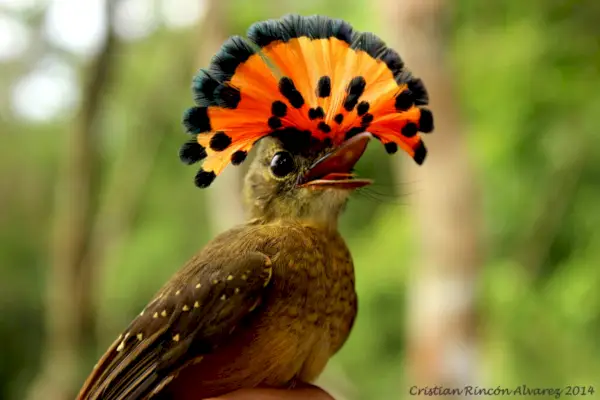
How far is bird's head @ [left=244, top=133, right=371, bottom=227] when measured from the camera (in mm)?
1084

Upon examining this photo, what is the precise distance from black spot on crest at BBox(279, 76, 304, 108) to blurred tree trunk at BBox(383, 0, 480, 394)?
57.5 inches

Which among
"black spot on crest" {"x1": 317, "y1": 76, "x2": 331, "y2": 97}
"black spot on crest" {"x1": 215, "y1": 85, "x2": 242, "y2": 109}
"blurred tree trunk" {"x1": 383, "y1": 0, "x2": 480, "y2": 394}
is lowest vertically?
"blurred tree trunk" {"x1": 383, "y1": 0, "x2": 480, "y2": 394}

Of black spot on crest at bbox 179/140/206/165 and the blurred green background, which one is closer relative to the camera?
black spot on crest at bbox 179/140/206/165

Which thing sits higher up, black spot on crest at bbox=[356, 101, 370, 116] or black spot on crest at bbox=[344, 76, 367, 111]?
black spot on crest at bbox=[344, 76, 367, 111]

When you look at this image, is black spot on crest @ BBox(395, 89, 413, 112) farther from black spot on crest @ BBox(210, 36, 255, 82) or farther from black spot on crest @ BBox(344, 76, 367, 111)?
black spot on crest @ BBox(210, 36, 255, 82)

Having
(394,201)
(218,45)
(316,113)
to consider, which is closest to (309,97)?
(316,113)

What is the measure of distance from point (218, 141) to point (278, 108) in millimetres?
125

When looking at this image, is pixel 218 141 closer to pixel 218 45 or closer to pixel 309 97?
pixel 309 97

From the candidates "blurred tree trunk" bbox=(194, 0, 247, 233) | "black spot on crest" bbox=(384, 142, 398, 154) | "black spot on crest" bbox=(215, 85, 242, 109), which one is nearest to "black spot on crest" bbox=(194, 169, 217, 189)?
"black spot on crest" bbox=(215, 85, 242, 109)

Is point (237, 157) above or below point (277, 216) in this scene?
above

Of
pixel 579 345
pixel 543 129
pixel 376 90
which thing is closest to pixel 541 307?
pixel 579 345

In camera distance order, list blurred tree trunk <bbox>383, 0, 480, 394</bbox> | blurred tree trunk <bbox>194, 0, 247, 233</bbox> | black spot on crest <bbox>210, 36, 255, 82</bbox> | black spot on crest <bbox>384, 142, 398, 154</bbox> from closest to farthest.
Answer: black spot on crest <bbox>210, 36, 255, 82</bbox>
black spot on crest <bbox>384, 142, 398, 154</bbox>
blurred tree trunk <bbox>383, 0, 480, 394</bbox>
blurred tree trunk <bbox>194, 0, 247, 233</bbox>

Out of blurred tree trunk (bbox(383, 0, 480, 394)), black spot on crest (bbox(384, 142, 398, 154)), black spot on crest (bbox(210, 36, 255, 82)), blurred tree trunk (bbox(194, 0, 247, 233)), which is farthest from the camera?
blurred tree trunk (bbox(194, 0, 247, 233))

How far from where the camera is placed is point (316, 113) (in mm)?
1102
